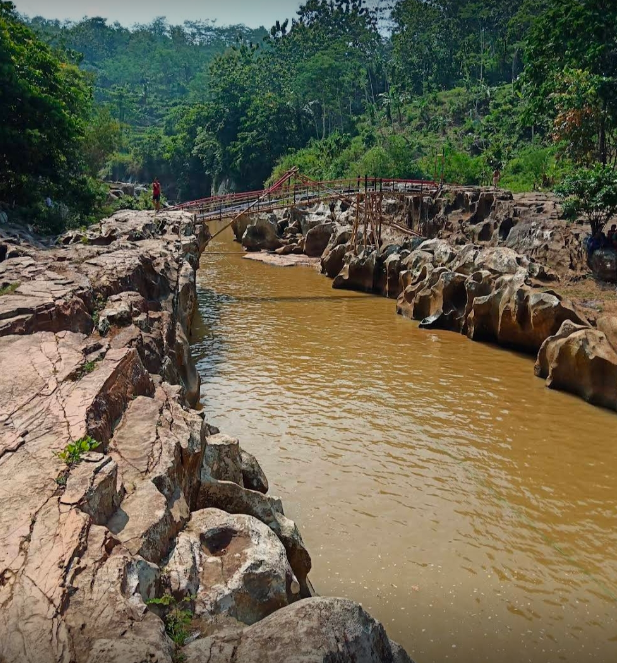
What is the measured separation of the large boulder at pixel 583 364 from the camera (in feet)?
42.5

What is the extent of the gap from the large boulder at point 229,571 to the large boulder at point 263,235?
33850mm

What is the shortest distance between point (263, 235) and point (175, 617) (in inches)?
1408

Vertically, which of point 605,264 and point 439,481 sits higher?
point 605,264

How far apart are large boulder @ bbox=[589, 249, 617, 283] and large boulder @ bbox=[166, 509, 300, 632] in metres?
17.9

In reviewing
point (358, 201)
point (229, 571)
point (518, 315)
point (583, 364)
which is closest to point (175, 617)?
point (229, 571)

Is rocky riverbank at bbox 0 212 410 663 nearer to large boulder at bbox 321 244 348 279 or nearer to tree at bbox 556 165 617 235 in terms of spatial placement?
tree at bbox 556 165 617 235

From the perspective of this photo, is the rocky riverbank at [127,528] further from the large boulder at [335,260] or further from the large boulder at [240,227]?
the large boulder at [240,227]

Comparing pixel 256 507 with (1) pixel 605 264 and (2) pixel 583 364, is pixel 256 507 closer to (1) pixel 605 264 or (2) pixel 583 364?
(2) pixel 583 364

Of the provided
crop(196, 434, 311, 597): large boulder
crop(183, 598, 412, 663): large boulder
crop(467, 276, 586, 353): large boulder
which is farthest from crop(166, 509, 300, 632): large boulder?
crop(467, 276, 586, 353): large boulder

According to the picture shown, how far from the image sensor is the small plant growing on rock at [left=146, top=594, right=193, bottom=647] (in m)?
4.22

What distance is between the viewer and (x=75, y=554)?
174 inches

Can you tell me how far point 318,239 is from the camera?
115ft

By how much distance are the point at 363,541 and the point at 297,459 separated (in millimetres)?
2616

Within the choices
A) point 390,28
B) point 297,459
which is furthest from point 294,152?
point 297,459
